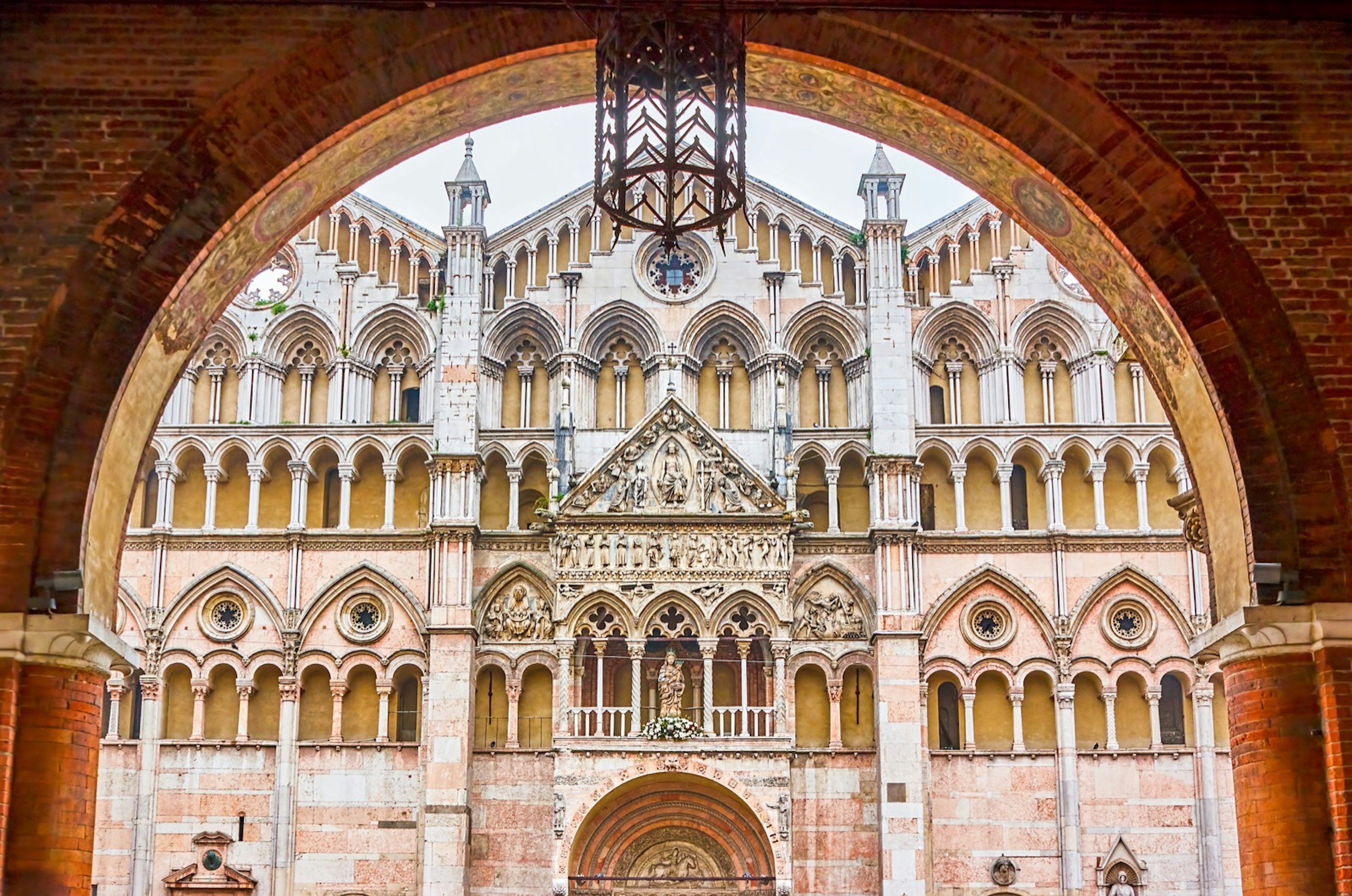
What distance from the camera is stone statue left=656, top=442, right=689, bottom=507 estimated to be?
3089cm

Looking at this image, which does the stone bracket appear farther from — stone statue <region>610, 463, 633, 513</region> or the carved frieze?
stone statue <region>610, 463, 633, 513</region>

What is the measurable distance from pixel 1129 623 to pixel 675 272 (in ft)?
36.3

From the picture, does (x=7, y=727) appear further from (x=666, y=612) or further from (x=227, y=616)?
(x=227, y=616)

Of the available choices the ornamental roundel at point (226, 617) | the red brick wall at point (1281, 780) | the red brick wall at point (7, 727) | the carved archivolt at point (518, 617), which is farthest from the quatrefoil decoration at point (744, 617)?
the red brick wall at point (7, 727)

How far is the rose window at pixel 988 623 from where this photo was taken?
31.0 metres

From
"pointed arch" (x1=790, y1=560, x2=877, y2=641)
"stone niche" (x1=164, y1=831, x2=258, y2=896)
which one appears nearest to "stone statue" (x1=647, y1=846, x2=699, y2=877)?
"pointed arch" (x1=790, y1=560, x2=877, y2=641)

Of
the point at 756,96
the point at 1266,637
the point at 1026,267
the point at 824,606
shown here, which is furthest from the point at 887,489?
the point at 1266,637

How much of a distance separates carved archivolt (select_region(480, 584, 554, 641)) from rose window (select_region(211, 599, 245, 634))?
15.3 feet

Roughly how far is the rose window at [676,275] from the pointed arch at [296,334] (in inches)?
→ 252

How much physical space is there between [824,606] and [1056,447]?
17.7 feet

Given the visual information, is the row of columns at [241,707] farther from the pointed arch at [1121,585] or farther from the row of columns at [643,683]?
the pointed arch at [1121,585]

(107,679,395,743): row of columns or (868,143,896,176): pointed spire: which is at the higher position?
(868,143,896,176): pointed spire

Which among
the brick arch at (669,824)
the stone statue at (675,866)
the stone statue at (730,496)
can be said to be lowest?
the stone statue at (675,866)

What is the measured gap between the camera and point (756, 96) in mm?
13992
